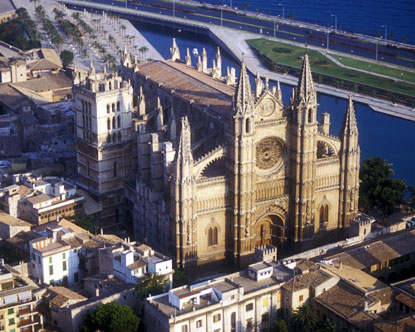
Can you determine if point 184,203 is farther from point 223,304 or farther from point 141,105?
point 141,105

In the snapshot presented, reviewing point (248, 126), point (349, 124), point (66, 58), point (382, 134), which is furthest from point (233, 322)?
point (66, 58)

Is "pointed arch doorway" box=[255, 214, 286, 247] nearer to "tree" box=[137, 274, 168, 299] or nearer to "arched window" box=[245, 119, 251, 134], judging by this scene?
"arched window" box=[245, 119, 251, 134]

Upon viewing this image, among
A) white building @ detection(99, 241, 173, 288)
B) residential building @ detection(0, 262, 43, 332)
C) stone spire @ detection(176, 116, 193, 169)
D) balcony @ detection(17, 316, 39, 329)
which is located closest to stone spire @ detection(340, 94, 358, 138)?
stone spire @ detection(176, 116, 193, 169)

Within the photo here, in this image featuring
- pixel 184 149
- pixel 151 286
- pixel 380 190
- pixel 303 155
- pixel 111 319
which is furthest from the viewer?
pixel 380 190

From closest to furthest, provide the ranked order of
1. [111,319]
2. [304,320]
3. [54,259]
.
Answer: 1. [111,319]
2. [304,320]
3. [54,259]

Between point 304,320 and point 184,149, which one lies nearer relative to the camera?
point 304,320

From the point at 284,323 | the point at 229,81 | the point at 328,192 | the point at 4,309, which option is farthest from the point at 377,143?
the point at 4,309

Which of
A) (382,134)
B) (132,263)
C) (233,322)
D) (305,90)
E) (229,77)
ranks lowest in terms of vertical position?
(382,134)

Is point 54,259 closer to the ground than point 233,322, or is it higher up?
higher up

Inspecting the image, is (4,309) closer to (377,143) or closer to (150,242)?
(150,242)
